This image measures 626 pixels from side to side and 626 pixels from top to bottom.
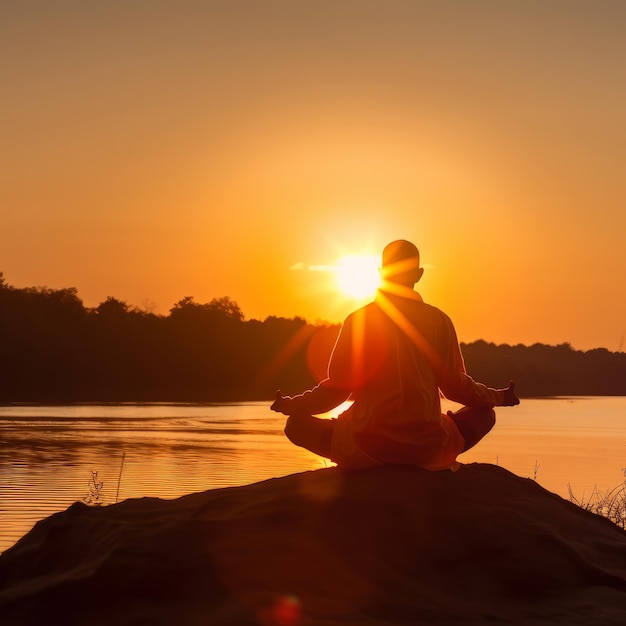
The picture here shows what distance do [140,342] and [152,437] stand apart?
47046 millimetres

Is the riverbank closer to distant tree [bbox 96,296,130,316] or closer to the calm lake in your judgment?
the calm lake

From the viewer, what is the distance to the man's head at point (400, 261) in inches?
252

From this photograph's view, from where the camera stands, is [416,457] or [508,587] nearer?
[508,587]

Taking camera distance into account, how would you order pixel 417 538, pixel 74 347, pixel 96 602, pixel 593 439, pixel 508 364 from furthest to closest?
1. pixel 508 364
2. pixel 74 347
3. pixel 593 439
4. pixel 417 538
5. pixel 96 602

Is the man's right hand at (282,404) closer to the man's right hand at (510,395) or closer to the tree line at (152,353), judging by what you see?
the man's right hand at (510,395)

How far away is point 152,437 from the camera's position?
30.2 meters

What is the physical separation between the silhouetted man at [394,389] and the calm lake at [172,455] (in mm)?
5029

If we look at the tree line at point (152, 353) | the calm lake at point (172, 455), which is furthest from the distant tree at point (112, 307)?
the calm lake at point (172, 455)

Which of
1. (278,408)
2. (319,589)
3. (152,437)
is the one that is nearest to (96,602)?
(319,589)

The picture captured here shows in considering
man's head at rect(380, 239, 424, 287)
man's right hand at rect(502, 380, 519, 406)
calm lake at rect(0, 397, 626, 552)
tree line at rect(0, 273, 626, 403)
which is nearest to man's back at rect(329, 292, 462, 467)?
man's head at rect(380, 239, 424, 287)

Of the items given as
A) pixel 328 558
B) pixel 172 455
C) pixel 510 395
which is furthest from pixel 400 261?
pixel 172 455

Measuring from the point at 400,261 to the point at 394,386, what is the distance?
86cm

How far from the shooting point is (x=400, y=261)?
6.42 meters

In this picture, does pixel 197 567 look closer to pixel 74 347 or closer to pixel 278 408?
pixel 278 408
